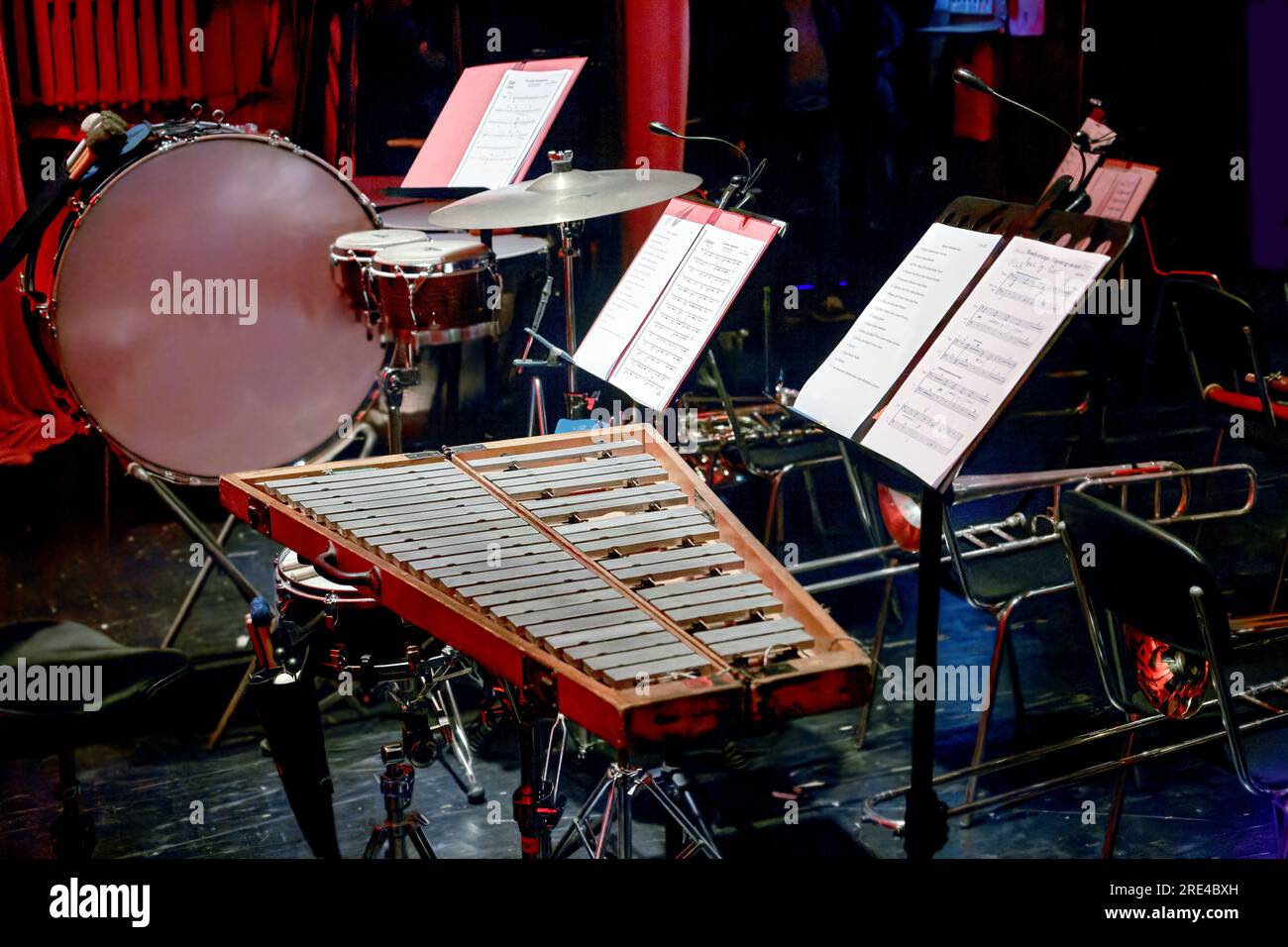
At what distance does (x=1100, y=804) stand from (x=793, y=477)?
183 centimetres

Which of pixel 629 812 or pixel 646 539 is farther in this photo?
pixel 629 812

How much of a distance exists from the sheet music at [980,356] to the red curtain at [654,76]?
7.30 feet

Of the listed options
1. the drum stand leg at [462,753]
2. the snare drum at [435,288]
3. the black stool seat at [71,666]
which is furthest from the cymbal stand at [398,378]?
the black stool seat at [71,666]

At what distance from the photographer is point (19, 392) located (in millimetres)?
4891

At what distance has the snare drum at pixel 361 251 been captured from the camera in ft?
10.8

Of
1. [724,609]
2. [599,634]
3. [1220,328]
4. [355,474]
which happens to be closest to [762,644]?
[724,609]

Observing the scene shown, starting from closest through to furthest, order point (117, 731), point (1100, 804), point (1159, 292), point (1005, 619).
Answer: point (117, 731)
point (1005, 619)
point (1100, 804)
point (1159, 292)

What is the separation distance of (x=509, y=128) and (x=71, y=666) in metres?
1.72

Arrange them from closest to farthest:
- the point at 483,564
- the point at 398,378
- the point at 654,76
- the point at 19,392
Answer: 1. the point at 483,564
2. the point at 398,378
3. the point at 654,76
4. the point at 19,392

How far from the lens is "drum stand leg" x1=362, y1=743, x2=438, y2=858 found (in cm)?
251

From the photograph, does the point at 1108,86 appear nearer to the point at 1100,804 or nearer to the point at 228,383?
the point at 1100,804

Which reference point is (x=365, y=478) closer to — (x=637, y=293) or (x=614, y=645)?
(x=637, y=293)
